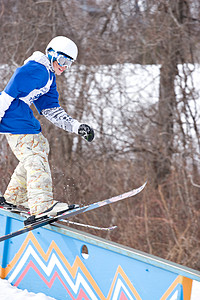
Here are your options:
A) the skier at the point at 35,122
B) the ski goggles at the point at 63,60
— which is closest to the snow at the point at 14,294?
the skier at the point at 35,122

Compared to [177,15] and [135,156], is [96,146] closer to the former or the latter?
[135,156]

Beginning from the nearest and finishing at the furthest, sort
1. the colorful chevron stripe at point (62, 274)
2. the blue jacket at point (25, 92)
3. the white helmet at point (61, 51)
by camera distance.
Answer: the colorful chevron stripe at point (62, 274)
the blue jacket at point (25, 92)
the white helmet at point (61, 51)

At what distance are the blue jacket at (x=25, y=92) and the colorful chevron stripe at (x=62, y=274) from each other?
2.62 feet

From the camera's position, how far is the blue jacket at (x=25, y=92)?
331cm

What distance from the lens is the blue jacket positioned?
3.31m

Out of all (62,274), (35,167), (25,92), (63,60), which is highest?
(63,60)

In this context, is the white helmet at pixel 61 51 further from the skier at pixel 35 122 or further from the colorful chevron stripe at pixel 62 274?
the colorful chevron stripe at pixel 62 274

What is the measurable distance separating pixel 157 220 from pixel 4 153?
3.44 metres

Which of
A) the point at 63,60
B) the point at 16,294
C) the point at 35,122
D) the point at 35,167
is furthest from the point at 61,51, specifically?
the point at 16,294

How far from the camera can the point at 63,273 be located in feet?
11.2

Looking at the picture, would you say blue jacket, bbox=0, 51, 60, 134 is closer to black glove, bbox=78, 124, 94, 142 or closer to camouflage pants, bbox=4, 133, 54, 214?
camouflage pants, bbox=4, 133, 54, 214

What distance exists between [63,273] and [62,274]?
0.04 feet

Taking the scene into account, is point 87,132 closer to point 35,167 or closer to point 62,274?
point 35,167

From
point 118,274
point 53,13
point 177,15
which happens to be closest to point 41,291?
point 118,274
